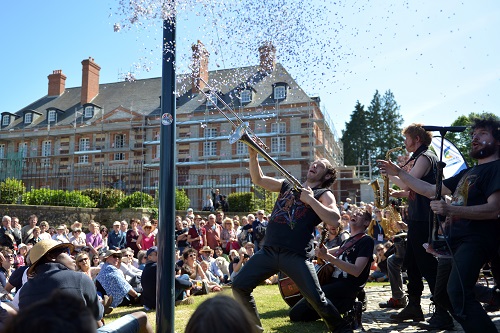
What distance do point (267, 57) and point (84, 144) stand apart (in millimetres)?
49987

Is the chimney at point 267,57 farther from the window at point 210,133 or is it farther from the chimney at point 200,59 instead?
the window at point 210,133

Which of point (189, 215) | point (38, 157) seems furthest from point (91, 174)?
point (38, 157)

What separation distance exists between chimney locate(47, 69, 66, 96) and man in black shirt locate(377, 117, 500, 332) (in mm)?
59899

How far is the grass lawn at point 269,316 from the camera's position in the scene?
5.79m

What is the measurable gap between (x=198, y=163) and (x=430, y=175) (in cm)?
4089

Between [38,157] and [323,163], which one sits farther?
[38,157]

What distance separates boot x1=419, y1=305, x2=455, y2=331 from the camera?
5340 millimetres

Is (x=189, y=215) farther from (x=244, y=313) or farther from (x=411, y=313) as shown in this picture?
(x=244, y=313)

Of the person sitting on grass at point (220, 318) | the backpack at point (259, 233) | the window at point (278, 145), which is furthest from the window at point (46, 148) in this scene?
the person sitting on grass at point (220, 318)

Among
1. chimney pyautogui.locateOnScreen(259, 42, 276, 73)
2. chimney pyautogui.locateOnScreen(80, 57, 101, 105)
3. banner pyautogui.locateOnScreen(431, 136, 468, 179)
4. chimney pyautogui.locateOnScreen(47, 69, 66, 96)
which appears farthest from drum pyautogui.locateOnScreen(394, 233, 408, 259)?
chimney pyautogui.locateOnScreen(47, 69, 66, 96)

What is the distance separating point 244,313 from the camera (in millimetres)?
1524

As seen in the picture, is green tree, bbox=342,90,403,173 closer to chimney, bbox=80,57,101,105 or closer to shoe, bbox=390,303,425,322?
chimney, bbox=80,57,101,105

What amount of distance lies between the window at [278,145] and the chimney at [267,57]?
38.1m

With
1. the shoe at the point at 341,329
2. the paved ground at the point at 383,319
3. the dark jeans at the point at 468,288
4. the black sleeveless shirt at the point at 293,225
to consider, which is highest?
the black sleeveless shirt at the point at 293,225
